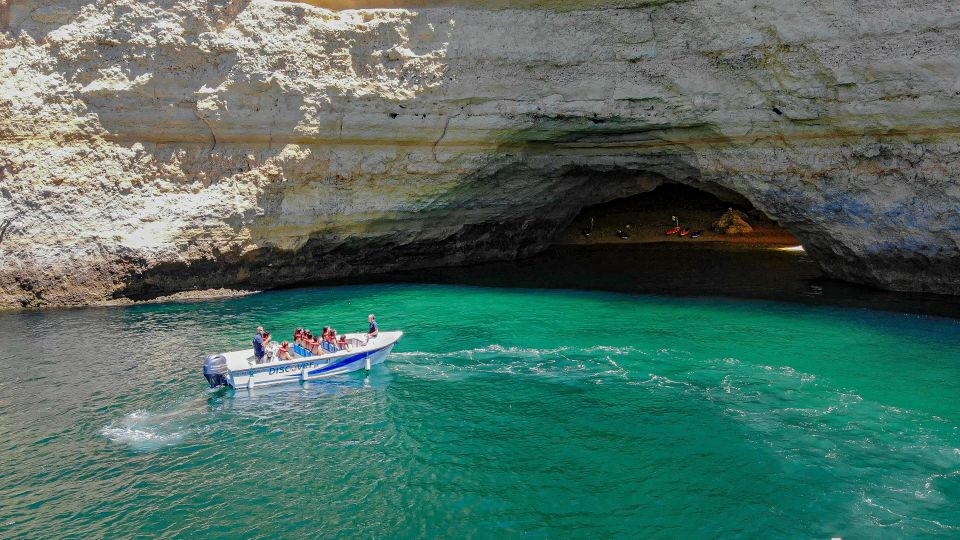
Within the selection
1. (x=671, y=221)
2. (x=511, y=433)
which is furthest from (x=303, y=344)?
(x=671, y=221)

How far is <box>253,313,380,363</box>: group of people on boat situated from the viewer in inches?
643

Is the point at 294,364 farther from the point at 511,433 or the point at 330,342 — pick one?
the point at 511,433

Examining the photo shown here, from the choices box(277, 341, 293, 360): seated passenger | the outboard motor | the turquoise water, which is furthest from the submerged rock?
the outboard motor

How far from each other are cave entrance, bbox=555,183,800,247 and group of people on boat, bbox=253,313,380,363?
67.6 ft

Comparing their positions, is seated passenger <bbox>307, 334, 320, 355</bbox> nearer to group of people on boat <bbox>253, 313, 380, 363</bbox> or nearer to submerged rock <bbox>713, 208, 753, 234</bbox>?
group of people on boat <bbox>253, 313, 380, 363</bbox>

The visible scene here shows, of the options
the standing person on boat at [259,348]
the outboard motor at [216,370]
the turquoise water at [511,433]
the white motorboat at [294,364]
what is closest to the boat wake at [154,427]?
the turquoise water at [511,433]

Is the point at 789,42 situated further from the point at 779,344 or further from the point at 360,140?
the point at 360,140

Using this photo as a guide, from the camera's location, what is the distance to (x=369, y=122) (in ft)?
80.2

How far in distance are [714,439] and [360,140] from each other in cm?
1651

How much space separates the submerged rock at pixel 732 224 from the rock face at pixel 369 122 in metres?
11.5

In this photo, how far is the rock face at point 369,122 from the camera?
21.5 meters

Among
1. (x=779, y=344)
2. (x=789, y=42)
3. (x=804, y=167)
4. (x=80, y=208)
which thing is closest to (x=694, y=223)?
(x=804, y=167)

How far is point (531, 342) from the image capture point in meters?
18.9

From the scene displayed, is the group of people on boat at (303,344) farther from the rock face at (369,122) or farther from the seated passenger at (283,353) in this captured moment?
the rock face at (369,122)
